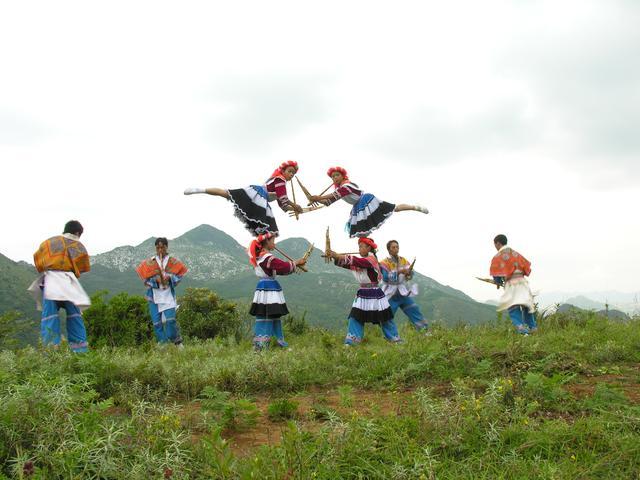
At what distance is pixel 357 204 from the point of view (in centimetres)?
872

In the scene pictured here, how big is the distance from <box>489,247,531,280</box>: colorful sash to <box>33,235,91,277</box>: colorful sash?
6883mm

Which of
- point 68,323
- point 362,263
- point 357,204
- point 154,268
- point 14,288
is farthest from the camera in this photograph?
point 14,288

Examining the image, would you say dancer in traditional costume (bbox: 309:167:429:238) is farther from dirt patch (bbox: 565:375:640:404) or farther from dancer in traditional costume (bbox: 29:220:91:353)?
dirt patch (bbox: 565:375:640:404)

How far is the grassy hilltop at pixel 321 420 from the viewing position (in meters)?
2.74

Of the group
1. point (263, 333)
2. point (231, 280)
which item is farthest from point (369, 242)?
point (231, 280)

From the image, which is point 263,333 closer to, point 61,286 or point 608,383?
point 61,286

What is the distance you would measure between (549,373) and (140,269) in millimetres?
7217

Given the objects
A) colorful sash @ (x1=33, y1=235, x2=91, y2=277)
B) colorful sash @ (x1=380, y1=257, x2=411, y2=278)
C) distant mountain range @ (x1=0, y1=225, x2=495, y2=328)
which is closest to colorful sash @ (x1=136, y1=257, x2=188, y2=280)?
colorful sash @ (x1=33, y1=235, x2=91, y2=277)

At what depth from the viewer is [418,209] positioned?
9141 millimetres

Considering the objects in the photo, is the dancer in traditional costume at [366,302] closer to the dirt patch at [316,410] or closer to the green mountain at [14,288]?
the dirt patch at [316,410]

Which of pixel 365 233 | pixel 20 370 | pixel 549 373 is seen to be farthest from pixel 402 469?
pixel 365 233

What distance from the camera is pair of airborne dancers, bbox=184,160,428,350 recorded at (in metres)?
7.78

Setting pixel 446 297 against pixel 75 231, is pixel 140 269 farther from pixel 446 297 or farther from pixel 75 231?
pixel 446 297

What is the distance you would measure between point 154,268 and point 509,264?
645cm
